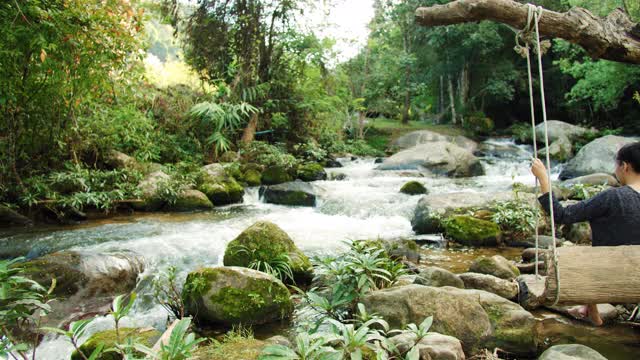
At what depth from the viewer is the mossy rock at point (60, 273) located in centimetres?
443

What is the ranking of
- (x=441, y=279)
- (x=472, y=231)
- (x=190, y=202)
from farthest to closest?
(x=190, y=202) < (x=472, y=231) < (x=441, y=279)

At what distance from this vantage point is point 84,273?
4668mm

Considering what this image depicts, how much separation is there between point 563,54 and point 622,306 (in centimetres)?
1836

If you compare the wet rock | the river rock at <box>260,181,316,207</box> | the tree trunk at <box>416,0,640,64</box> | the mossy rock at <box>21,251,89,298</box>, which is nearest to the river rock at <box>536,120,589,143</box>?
the river rock at <box>260,181,316,207</box>

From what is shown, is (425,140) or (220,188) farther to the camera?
(425,140)

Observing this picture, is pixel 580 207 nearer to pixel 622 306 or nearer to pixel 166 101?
pixel 622 306

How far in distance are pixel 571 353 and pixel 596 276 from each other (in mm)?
538

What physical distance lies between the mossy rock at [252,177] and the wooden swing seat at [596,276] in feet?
29.3

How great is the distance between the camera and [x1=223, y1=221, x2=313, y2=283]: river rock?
5.06 metres

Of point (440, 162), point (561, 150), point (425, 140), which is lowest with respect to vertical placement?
point (440, 162)

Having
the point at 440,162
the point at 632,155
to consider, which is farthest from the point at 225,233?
A: the point at 440,162

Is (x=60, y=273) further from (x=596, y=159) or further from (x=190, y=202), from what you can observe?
(x=596, y=159)

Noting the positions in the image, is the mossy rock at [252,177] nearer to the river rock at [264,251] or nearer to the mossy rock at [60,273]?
the river rock at [264,251]

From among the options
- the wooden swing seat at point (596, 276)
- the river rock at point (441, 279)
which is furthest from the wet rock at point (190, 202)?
the wooden swing seat at point (596, 276)
